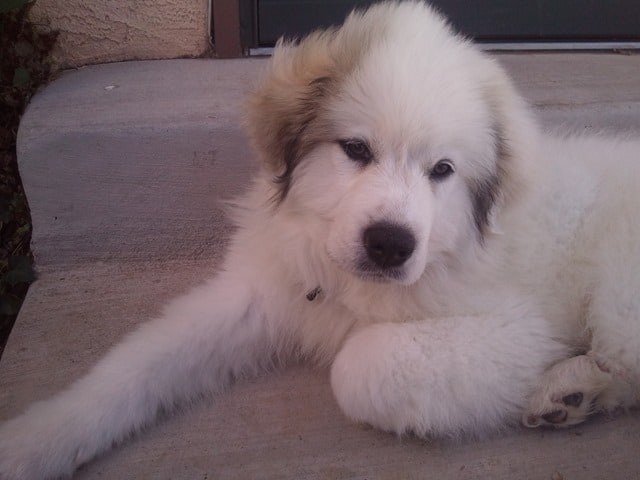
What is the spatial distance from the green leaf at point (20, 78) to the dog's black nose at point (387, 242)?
2.42m

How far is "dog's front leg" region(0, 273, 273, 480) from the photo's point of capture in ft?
6.81

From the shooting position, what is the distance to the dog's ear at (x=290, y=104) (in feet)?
7.04

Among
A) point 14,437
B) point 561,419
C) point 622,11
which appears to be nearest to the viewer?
point 14,437

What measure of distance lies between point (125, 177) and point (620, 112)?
268 cm

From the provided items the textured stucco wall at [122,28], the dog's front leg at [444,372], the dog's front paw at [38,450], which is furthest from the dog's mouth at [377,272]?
the textured stucco wall at [122,28]

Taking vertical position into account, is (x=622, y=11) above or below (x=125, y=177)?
above

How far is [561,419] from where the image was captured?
222 cm

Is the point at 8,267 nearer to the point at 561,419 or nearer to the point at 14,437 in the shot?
the point at 14,437

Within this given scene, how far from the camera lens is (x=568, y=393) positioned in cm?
219

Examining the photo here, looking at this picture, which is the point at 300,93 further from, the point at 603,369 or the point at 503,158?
the point at 603,369

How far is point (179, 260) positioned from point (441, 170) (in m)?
1.74

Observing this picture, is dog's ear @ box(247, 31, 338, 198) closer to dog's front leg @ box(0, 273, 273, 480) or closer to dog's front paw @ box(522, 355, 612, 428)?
dog's front leg @ box(0, 273, 273, 480)

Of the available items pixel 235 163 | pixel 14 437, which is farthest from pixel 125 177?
pixel 14 437

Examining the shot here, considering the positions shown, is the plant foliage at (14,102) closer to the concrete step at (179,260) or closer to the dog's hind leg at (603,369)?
the concrete step at (179,260)
